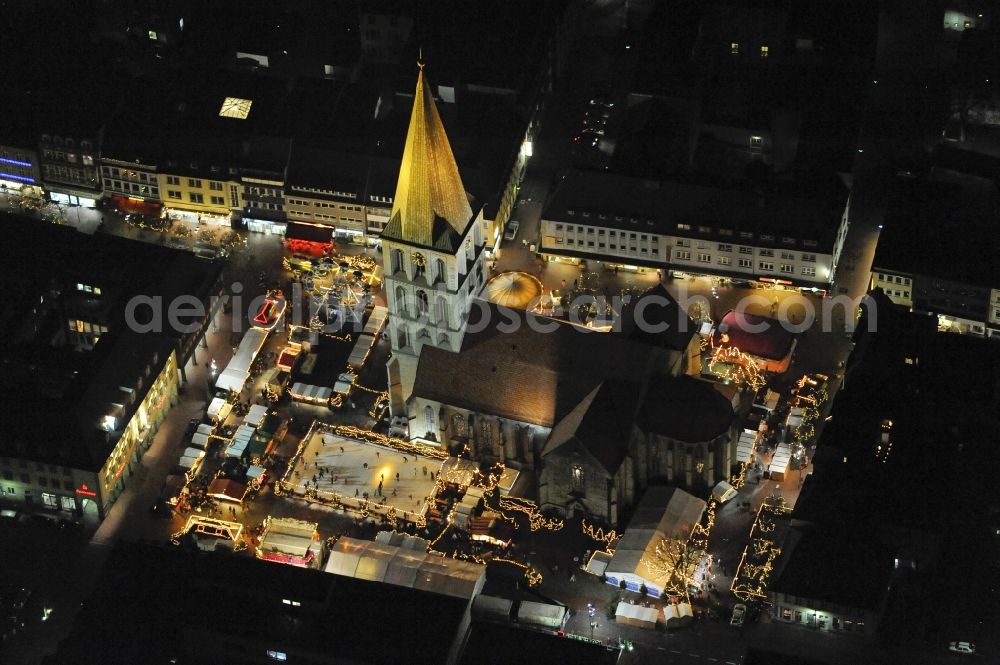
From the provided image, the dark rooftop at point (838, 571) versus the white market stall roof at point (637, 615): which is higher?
the dark rooftop at point (838, 571)

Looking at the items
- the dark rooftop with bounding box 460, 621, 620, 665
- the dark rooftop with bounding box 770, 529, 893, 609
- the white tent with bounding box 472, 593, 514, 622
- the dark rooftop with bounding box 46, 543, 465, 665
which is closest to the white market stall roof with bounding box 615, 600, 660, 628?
the dark rooftop with bounding box 460, 621, 620, 665

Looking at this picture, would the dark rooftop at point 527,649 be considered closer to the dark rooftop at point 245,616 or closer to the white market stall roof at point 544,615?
the dark rooftop at point 245,616

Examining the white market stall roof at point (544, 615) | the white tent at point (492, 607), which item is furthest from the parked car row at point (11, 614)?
the white market stall roof at point (544, 615)

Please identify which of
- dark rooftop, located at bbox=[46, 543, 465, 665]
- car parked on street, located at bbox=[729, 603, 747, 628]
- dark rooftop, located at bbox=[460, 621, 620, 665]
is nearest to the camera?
dark rooftop, located at bbox=[460, 621, 620, 665]

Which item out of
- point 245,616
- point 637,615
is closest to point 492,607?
point 637,615

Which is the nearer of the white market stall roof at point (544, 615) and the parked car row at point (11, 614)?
the parked car row at point (11, 614)

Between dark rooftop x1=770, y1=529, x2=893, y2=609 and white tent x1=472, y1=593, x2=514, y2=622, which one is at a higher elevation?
dark rooftop x1=770, y1=529, x2=893, y2=609

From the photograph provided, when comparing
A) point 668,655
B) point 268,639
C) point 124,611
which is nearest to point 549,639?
point 668,655

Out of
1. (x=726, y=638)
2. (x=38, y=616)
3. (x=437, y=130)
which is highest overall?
(x=437, y=130)

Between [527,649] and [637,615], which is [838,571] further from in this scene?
[527,649]

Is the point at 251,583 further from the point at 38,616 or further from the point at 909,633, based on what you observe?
the point at 909,633

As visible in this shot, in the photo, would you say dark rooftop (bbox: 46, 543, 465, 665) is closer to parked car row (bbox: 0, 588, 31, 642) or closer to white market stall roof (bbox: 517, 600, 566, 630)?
white market stall roof (bbox: 517, 600, 566, 630)
